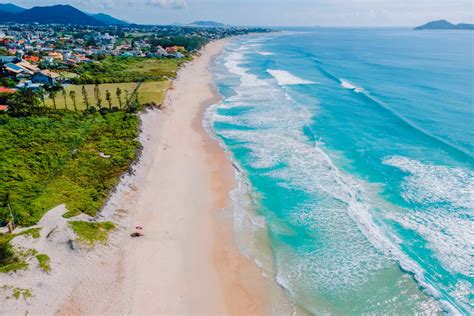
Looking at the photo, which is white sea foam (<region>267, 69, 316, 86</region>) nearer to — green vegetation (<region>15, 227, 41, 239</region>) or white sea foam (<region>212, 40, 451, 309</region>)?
white sea foam (<region>212, 40, 451, 309</region>)

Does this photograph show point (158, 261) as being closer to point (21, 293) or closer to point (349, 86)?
point (21, 293)

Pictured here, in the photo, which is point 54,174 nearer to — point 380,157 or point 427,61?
point 380,157

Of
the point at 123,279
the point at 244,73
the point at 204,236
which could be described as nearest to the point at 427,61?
the point at 244,73

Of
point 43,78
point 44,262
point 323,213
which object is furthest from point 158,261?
point 43,78

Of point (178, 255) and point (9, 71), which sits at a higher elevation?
point (9, 71)

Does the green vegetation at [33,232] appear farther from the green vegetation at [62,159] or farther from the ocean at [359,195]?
the ocean at [359,195]

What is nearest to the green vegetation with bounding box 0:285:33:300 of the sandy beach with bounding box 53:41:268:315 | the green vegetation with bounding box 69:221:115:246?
the sandy beach with bounding box 53:41:268:315

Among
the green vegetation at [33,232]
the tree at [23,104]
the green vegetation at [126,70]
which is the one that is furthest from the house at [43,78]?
the green vegetation at [33,232]
